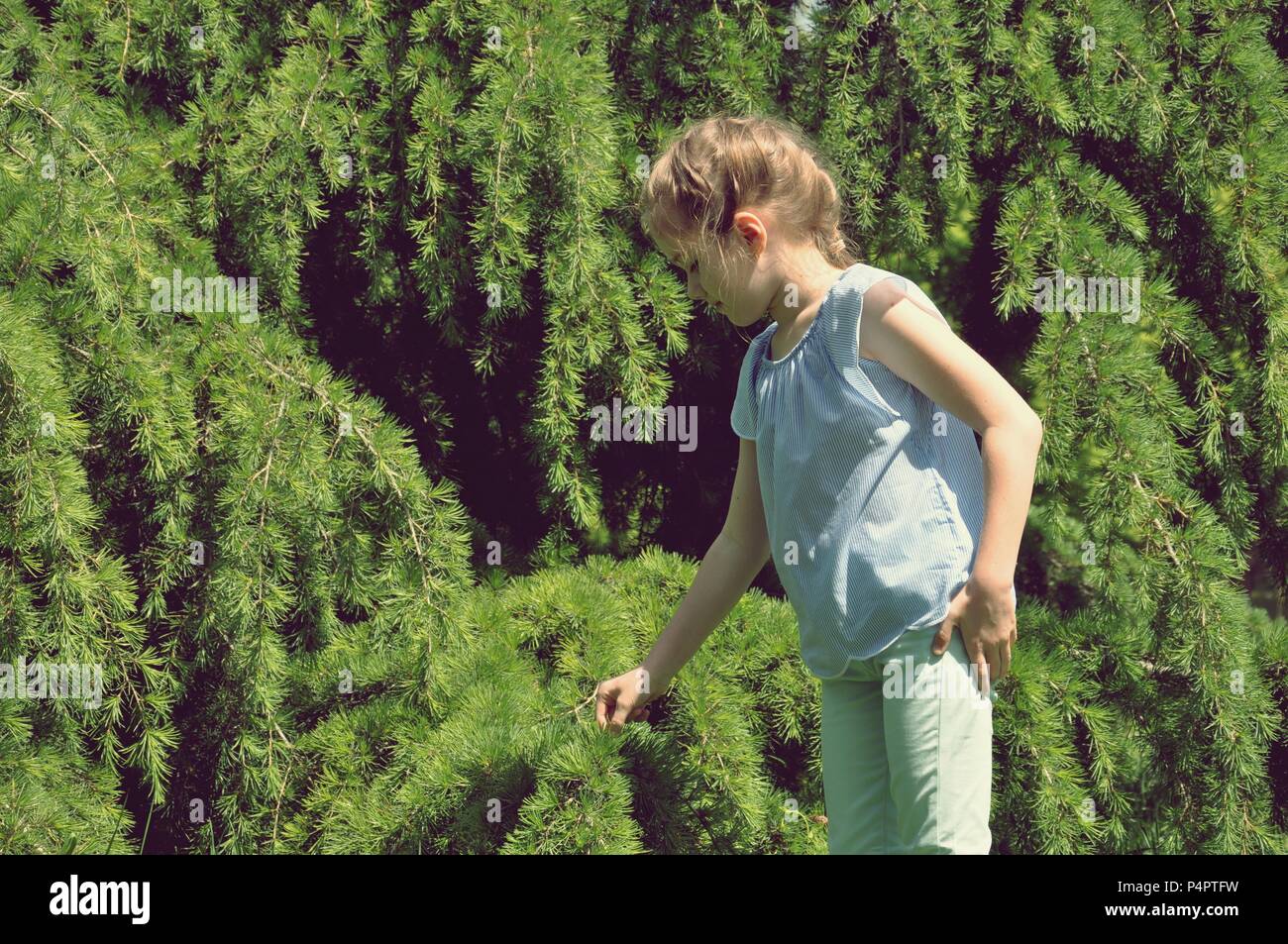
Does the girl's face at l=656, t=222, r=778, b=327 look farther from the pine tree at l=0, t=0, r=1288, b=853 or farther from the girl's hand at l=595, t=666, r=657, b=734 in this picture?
the pine tree at l=0, t=0, r=1288, b=853

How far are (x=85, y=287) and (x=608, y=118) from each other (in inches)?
35.6

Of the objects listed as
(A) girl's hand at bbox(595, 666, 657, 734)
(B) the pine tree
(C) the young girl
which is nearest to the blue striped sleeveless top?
(C) the young girl

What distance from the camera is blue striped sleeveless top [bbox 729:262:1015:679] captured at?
47.2 inches

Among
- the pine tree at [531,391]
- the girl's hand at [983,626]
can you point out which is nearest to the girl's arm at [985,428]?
the girl's hand at [983,626]

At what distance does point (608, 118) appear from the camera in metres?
2.02

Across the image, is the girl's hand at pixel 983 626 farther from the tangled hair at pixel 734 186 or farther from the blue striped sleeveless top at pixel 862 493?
the tangled hair at pixel 734 186

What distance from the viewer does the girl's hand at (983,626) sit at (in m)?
1.15

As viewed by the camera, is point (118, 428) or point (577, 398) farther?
point (577, 398)

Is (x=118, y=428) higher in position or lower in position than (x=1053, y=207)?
lower

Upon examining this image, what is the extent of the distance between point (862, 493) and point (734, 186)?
387 mm

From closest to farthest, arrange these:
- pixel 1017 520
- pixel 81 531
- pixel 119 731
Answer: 1. pixel 1017 520
2. pixel 81 531
3. pixel 119 731

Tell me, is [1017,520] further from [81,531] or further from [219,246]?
[219,246]

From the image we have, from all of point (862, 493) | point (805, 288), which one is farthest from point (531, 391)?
point (862, 493)
